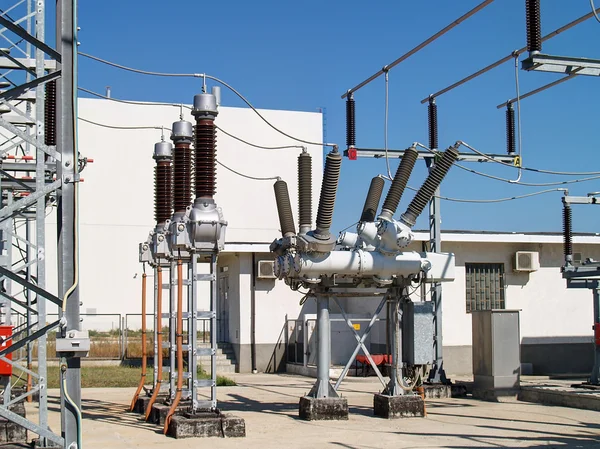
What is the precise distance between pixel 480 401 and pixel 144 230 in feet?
95.7

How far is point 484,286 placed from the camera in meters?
27.4

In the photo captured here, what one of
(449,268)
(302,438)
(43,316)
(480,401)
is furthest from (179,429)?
(480,401)

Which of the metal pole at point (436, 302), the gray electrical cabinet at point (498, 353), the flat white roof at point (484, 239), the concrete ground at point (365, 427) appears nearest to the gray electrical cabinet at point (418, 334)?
the concrete ground at point (365, 427)

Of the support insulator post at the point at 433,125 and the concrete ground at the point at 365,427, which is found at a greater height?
the support insulator post at the point at 433,125

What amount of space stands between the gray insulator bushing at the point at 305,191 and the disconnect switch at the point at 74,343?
8.93 meters

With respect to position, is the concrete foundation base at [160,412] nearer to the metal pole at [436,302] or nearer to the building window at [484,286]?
the metal pole at [436,302]

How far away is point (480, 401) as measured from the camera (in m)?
19.8

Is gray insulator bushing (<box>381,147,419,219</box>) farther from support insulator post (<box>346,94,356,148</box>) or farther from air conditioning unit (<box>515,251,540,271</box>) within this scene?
air conditioning unit (<box>515,251,540,271</box>)

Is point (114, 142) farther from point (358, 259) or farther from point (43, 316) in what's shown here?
point (43, 316)

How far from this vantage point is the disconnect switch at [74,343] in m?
7.22

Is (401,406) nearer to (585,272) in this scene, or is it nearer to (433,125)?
(585,272)

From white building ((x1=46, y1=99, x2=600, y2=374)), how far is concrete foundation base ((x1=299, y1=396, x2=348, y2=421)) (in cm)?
1105

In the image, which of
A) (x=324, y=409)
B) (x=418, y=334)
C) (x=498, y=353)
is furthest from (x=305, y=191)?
(x=498, y=353)

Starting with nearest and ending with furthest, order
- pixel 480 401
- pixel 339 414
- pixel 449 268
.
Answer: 1. pixel 339 414
2. pixel 449 268
3. pixel 480 401
